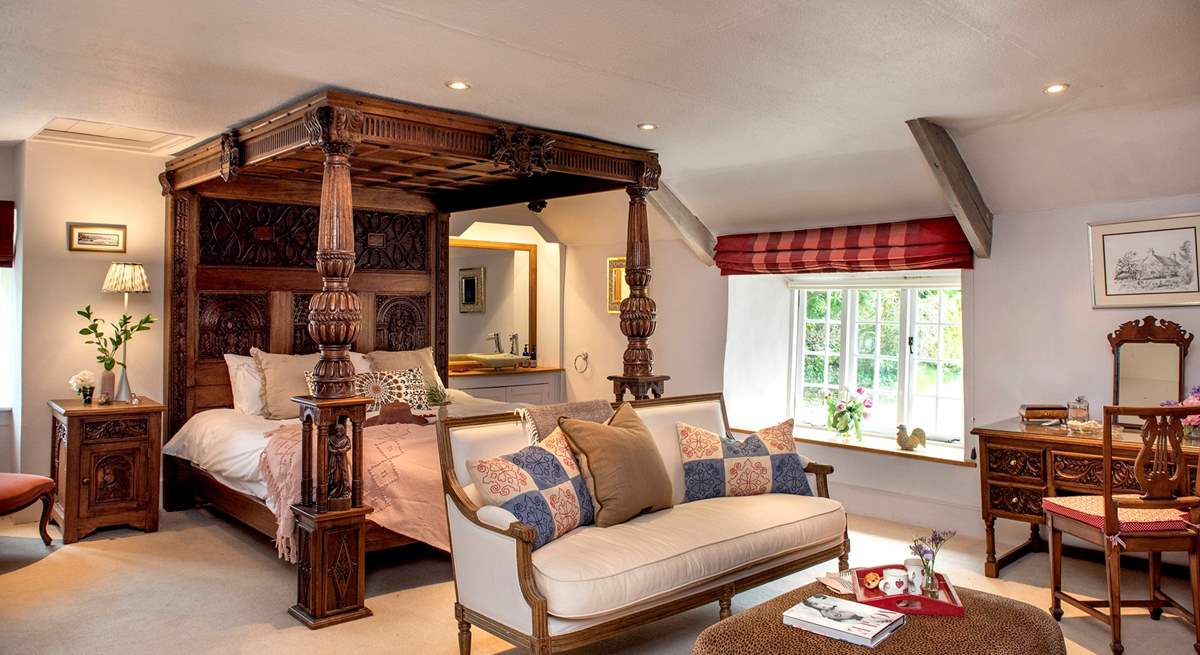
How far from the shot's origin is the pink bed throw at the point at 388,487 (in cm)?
417

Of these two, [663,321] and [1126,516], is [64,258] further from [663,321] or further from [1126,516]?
[1126,516]

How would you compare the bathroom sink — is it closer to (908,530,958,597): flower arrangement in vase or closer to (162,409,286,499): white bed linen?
(162,409,286,499): white bed linen

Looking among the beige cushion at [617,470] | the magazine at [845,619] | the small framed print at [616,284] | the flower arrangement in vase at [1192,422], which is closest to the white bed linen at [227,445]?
the beige cushion at [617,470]

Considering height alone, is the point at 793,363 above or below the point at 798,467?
above

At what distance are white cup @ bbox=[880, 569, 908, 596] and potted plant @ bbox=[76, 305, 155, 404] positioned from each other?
15.1 feet

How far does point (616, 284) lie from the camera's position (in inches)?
299

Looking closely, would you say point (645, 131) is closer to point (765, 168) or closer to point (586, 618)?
point (765, 168)

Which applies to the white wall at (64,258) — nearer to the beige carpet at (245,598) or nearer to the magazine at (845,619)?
the beige carpet at (245,598)

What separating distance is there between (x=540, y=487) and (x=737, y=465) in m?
1.22

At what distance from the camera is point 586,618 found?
3.03 metres

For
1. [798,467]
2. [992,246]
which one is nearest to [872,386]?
[992,246]

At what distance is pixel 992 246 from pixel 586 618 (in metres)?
3.72

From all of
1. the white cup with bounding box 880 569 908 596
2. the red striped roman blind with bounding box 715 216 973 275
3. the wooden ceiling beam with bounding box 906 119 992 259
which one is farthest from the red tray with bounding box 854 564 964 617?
the red striped roman blind with bounding box 715 216 973 275

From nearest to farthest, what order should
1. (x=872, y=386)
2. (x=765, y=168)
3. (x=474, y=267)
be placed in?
(x=765, y=168) → (x=872, y=386) → (x=474, y=267)
